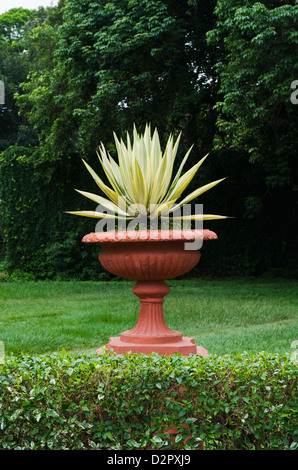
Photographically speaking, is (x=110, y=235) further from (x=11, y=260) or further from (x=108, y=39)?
(x=11, y=260)

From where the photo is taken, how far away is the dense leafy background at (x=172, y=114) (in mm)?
10727

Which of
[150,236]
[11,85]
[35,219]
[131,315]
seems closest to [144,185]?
[150,236]

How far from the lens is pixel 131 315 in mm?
9180

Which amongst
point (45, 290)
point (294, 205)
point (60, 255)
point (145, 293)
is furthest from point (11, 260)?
point (145, 293)

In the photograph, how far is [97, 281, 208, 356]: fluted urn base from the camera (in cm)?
438

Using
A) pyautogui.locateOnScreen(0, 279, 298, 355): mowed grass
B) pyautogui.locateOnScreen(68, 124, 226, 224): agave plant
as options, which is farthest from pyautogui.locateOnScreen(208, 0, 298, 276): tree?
pyautogui.locateOnScreen(68, 124, 226, 224): agave plant

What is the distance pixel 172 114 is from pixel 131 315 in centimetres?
559

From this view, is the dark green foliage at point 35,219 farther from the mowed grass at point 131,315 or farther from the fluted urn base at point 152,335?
the fluted urn base at point 152,335

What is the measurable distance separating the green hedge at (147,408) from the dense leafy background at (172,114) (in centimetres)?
797

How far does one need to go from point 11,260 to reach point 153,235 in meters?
12.6

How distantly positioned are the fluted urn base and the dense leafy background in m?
6.86

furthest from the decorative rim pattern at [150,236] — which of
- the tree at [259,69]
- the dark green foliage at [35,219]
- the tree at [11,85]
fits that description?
the tree at [11,85]

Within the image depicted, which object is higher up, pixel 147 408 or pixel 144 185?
pixel 144 185

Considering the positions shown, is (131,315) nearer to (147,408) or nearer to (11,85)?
(147,408)
